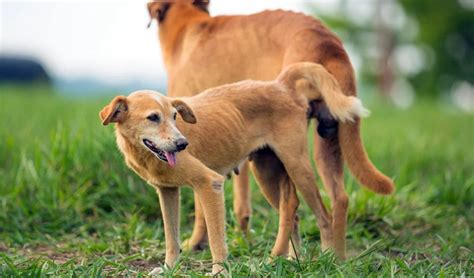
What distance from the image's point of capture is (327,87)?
544cm

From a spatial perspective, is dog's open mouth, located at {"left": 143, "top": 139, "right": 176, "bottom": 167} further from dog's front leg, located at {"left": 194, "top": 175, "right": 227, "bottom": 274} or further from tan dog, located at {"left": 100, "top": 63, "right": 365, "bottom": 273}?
dog's front leg, located at {"left": 194, "top": 175, "right": 227, "bottom": 274}

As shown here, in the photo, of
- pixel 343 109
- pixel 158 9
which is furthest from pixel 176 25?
pixel 343 109

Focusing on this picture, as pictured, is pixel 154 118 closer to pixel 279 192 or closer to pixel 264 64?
pixel 279 192

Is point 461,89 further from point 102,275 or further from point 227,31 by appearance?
point 102,275

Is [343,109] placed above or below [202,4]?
below

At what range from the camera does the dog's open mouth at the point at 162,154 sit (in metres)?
4.68

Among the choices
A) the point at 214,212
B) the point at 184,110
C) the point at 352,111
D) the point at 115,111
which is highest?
the point at 115,111

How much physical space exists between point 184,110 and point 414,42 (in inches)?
1129

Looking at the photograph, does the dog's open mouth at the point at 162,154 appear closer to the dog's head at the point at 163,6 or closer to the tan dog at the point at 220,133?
the tan dog at the point at 220,133

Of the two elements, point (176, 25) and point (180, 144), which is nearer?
point (180, 144)

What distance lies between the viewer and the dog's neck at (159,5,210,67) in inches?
272

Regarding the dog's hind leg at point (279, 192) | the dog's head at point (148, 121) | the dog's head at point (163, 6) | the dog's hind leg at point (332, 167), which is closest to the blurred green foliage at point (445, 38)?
the dog's head at point (163, 6)

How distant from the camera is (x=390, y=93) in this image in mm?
31984

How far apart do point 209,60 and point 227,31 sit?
267 mm
